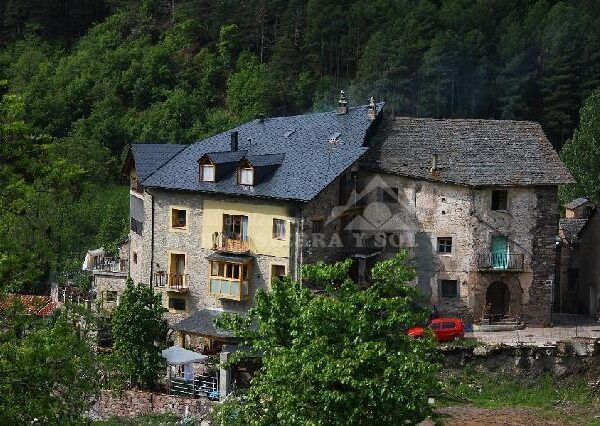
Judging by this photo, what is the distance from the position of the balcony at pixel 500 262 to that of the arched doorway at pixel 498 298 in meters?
0.92

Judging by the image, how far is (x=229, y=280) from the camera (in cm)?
5228

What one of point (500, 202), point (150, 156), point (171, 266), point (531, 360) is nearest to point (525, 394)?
point (531, 360)

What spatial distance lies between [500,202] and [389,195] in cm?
481

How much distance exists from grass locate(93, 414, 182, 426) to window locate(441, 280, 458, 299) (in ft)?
45.3

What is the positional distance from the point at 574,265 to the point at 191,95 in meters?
54.3

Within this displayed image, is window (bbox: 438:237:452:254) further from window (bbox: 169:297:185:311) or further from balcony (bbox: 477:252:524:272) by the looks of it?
window (bbox: 169:297:185:311)

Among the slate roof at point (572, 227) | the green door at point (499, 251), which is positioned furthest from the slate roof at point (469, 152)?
the slate roof at point (572, 227)

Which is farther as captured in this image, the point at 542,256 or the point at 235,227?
the point at 235,227

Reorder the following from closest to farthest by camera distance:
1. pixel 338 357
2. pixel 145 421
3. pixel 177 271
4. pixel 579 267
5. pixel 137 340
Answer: pixel 338 357 < pixel 145 421 < pixel 137 340 < pixel 177 271 < pixel 579 267

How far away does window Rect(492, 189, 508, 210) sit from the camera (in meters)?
51.5

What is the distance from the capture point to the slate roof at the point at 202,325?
50162 millimetres

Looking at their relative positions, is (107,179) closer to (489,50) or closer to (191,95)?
(191,95)

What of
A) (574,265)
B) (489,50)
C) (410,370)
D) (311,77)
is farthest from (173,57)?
(410,370)

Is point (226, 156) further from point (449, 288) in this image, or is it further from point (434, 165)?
point (449, 288)
